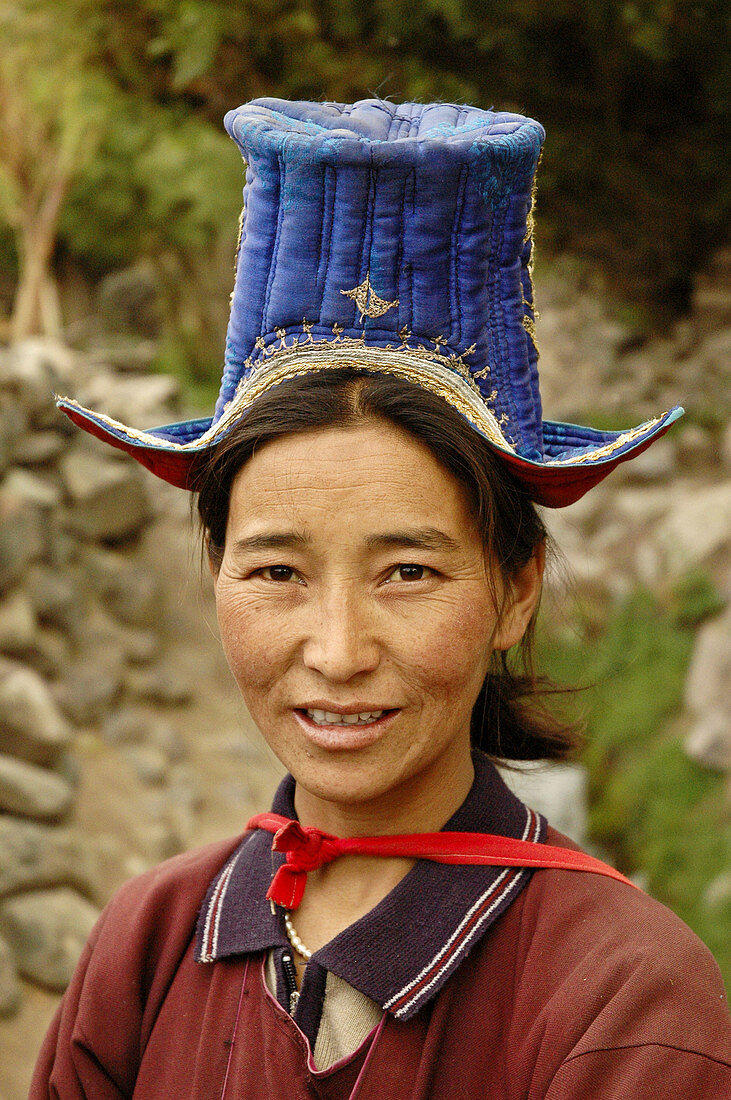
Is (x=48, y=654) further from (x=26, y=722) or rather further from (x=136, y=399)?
(x=136, y=399)

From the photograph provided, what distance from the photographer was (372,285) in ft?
4.17

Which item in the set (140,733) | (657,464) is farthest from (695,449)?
(140,733)

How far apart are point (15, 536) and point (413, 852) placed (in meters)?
4.70

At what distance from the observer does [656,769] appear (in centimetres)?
510

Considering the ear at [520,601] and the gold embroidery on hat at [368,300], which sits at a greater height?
the gold embroidery on hat at [368,300]

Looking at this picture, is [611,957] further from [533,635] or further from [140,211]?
[140,211]

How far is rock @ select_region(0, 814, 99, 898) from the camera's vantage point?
406 centimetres

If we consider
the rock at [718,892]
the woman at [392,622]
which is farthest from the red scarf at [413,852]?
the rock at [718,892]

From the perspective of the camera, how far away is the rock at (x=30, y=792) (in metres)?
4.40

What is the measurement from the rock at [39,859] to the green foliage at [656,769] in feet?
7.03

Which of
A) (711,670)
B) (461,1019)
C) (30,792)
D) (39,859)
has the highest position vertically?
(711,670)

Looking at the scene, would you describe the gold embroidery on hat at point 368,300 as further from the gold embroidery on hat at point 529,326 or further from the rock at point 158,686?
the rock at point 158,686

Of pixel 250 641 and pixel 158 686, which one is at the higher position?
pixel 250 641

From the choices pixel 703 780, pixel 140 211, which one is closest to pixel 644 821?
pixel 703 780
